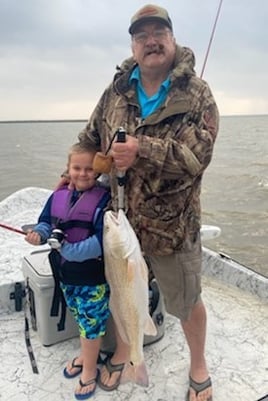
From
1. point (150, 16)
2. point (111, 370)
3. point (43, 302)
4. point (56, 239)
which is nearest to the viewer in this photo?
point (150, 16)

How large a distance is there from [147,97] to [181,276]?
3.51 ft

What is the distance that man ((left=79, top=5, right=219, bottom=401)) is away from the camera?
2405 mm

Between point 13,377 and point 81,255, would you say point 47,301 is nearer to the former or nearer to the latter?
point 13,377

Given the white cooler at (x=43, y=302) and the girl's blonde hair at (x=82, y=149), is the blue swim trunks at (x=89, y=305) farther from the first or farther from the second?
the girl's blonde hair at (x=82, y=149)

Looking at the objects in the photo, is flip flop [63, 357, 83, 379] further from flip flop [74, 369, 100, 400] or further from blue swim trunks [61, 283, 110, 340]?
blue swim trunks [61, 283, 110, 340]

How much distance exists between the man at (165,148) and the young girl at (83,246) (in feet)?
0.52

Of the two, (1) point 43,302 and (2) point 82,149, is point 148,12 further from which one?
(1) point 43,302

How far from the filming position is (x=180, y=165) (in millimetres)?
2365

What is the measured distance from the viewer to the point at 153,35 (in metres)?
2.52

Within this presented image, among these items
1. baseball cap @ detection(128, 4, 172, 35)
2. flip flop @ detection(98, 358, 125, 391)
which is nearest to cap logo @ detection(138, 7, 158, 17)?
baseball cap @ detection(128, 4, 172, 35)

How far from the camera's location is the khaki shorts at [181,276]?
2656 mm

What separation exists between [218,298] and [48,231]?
212 cm

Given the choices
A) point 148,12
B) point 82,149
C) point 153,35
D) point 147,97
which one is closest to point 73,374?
point 82,149

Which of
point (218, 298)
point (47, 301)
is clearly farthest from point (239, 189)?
point (47, 301)
